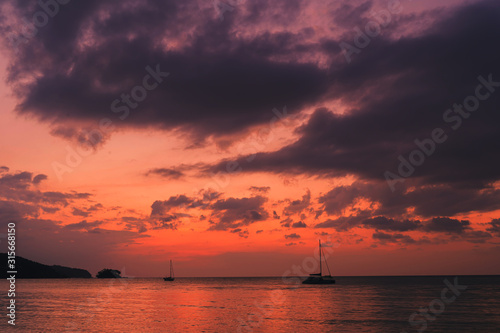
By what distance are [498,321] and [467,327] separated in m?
10.7

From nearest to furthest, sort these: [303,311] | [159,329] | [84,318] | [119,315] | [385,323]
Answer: [159,329] < [385,323] < [84,318] < [119,315] < [303,311]

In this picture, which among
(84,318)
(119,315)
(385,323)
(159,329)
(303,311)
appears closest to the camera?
(159,329)

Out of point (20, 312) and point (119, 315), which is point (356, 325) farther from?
point (20, 312)

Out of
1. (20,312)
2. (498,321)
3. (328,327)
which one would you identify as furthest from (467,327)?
(20,312)

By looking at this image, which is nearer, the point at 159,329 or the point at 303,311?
the point at 159,329

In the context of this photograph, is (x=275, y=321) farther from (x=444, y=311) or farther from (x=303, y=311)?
(x=444, y=311)

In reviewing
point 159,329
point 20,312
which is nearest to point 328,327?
point 159,329

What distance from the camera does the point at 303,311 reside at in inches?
3445

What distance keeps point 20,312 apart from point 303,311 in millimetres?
53217

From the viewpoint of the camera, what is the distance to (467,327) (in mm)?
64375

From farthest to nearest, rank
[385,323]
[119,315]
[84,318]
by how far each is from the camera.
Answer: [119,315] < [84,318] < [385,323]

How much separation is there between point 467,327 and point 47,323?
61.9 metres

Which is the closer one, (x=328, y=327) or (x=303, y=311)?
(x=328, y=327)

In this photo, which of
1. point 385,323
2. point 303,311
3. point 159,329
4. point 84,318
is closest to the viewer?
point 159,329
